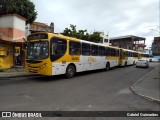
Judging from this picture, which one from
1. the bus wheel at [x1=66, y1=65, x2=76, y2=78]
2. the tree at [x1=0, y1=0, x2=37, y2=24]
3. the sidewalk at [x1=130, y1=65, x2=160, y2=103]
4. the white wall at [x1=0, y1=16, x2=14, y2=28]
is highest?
the tree at [x1=0, y1=0, x2=37, y2=24]

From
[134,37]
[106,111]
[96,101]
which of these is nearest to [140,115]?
[106,111]

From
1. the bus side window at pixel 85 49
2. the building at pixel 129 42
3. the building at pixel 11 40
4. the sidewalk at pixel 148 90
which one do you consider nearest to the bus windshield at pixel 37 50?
the bus side window at pixel 85 49

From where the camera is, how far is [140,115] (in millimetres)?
6211

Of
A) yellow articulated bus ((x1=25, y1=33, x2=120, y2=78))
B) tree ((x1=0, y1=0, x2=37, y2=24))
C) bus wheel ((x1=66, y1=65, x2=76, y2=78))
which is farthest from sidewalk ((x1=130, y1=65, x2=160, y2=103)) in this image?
tree ((x1=0, y1=0, x2=37, y2=24))

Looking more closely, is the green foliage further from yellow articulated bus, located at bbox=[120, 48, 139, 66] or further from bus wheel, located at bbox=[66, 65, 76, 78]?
bus wheel, located at bbox=[66, 65, 76, 78]

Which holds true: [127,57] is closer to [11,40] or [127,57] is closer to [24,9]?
[24,9]

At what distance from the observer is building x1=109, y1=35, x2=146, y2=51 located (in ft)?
306

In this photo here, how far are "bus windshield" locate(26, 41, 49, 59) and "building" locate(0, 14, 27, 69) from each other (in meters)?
5.51

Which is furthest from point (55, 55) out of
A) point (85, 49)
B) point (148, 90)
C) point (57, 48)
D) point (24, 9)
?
point (24, 9)

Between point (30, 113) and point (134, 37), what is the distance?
95.2m

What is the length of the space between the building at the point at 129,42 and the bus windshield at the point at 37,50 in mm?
83234

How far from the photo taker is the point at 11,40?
19078 mm

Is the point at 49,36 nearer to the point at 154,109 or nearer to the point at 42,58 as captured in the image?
the point at 42,58

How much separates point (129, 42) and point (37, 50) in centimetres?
8792
